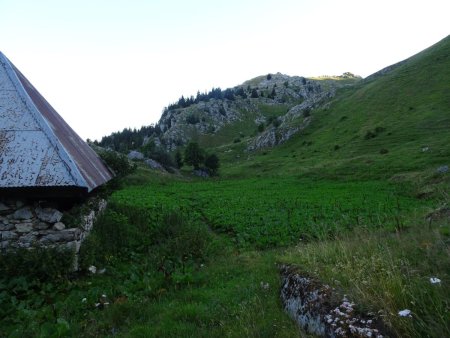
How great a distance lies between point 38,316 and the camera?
300 inches

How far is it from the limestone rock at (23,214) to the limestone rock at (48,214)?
0.21 metres

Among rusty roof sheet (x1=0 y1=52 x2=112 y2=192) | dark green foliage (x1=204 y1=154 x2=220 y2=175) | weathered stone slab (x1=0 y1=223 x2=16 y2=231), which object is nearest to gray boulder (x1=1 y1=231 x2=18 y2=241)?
weathered stone slab (x1=0 y1=223 x2=16 y2=231)

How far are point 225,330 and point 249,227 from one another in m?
11.7

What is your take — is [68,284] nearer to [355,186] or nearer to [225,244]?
[225,244]

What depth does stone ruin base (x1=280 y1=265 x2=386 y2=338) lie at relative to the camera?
425 cm

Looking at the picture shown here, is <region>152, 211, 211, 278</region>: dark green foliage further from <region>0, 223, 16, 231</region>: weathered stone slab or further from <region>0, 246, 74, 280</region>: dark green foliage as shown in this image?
<region>0, 223, 16, 231</region>: weathered stone slab

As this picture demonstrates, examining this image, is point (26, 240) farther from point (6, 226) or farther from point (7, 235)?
point (6, 226)

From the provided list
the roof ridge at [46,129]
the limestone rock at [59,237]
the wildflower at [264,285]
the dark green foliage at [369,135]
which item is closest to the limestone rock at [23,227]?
the limestone rock at [59,237]

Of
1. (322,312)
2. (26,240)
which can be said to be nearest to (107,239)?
(26,240)

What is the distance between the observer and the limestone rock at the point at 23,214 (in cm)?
970

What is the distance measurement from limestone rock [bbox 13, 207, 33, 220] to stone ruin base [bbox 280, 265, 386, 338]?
715cm

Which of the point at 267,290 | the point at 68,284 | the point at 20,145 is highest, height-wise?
the point at 20,145

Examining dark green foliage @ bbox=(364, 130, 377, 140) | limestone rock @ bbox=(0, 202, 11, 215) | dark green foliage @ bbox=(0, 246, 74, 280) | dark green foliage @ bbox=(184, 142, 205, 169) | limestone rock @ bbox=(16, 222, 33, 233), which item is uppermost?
limestone rock @ bbox=(0, 202, 11, 215)

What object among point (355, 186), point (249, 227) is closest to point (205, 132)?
point (355, 186)
